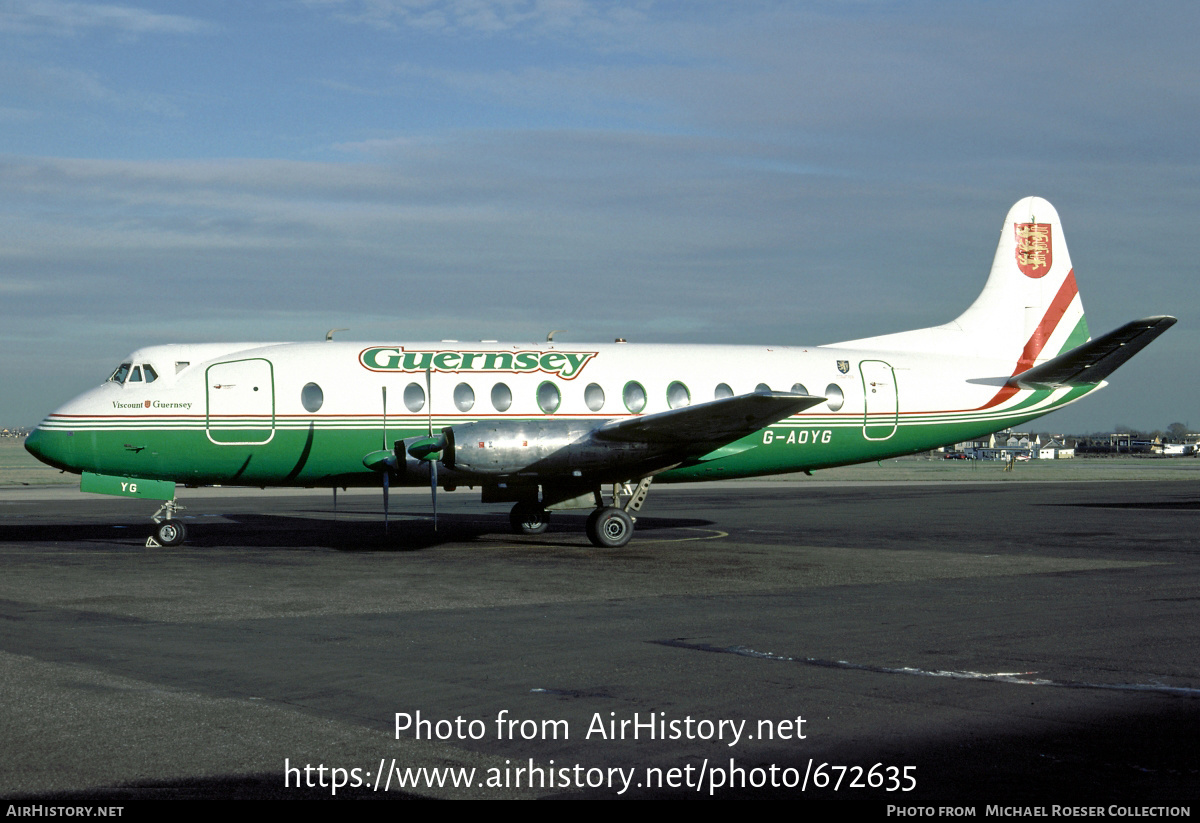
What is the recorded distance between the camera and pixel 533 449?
19969 millimetres

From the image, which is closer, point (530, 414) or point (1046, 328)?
point (530, 414)

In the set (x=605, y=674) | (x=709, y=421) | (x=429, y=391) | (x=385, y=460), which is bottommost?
(x=605, y=674)

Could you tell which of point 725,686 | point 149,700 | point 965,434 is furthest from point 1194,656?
point 965,434

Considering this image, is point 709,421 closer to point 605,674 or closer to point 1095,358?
point 1095,358

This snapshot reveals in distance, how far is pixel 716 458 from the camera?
2316cm

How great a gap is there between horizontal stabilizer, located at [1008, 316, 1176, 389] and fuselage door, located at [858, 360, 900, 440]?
3056mm

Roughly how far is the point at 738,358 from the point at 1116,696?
634 inches

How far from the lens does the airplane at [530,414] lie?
2064cm

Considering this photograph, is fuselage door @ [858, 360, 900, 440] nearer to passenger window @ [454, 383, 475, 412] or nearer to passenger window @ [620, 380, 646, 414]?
passenger window @ [620, 380, 646, 414]

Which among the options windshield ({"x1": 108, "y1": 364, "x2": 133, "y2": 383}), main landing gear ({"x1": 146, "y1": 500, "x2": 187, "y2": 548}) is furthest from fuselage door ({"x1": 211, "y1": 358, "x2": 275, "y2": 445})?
main landing gear ({"x1": 146, "y1": 500, "x2": 187, "y2": 548})

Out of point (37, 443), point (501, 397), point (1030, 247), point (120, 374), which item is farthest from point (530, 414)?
point (1030, 247)

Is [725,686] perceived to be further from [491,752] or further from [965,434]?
[965,434]

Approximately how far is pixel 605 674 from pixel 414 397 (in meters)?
13.4

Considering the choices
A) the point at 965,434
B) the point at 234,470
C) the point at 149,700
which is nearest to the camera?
the point at 149,700
